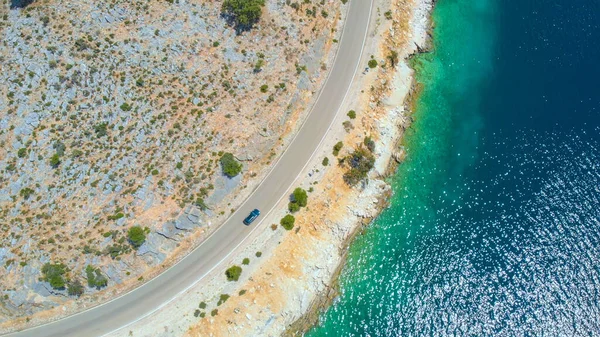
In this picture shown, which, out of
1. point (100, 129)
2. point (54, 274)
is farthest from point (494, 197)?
point (54, 274)

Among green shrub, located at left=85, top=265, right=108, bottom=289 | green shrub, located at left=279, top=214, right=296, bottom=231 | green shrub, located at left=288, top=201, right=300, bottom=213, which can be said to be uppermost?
green shrub, located at left=85, top=265, right=108, bottom=289

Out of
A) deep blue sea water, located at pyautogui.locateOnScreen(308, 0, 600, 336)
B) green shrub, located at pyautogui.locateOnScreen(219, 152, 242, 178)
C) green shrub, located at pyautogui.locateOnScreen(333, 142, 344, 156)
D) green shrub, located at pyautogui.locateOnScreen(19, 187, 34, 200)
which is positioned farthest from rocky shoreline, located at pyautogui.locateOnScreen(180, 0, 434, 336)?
green shrub, located at pyautogui.locateOnScreen(19, 187, 34, 200)

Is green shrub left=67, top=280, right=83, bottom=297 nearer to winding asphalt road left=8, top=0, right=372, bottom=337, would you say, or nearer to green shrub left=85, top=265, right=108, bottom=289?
green shrub left=85, top=265, right=108, bottom=289

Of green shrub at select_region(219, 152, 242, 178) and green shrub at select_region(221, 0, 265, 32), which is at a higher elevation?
green shrub at select_region(221, 0, 265, 32)

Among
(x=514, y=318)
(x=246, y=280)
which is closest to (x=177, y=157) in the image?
(x=246, y=280)

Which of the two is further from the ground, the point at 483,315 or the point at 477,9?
the point at 477,9

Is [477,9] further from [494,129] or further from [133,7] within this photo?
[133,7]

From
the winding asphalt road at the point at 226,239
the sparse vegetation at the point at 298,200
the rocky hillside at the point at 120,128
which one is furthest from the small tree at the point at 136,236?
the sparse vegetation at the point at 298,200
